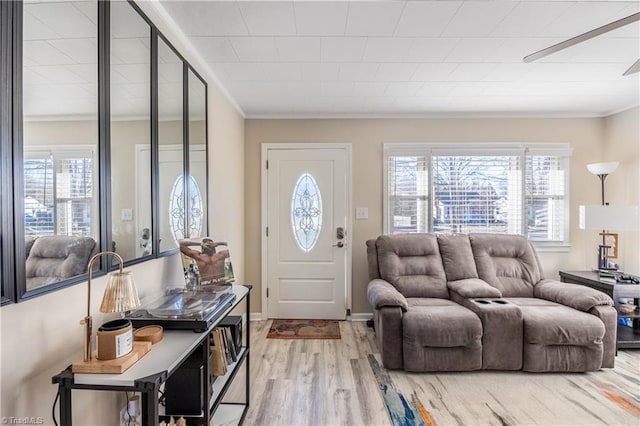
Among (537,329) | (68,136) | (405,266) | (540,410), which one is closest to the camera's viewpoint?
(68,136)

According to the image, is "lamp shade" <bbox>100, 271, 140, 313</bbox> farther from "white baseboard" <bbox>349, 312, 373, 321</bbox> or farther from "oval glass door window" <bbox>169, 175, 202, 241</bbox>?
"white baseboard" <bbox>349, 312, 373, 321</bbox>

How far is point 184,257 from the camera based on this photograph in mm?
1712

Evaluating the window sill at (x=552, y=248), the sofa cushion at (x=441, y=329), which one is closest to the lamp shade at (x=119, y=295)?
the sofa cushion at (x=441, y=329)

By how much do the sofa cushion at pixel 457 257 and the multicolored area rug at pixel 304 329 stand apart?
1343mm

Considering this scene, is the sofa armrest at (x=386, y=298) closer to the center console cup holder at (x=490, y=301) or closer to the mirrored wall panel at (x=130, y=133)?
the center console cup holder at (x=490, y=301)

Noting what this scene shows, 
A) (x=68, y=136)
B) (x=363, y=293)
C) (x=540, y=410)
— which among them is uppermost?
(x=68, y=136)

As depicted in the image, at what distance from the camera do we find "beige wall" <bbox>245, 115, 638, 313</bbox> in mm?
3631

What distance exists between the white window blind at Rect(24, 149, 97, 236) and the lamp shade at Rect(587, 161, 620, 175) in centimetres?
435

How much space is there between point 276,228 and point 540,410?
2785 millimetres

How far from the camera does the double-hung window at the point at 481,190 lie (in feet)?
11.9

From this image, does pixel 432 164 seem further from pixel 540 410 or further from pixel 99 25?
pixel 99 25

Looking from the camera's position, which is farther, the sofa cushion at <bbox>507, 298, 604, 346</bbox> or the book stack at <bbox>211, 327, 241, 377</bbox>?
the sofa cushion at <bbox>507, 298, 604, 346</bbox>

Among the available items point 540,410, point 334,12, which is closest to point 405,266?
point 540,410

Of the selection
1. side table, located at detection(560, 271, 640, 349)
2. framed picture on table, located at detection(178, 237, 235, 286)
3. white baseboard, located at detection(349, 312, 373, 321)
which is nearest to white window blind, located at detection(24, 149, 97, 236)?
framed picture on table, located at detection(178, 237, 235, 286)
